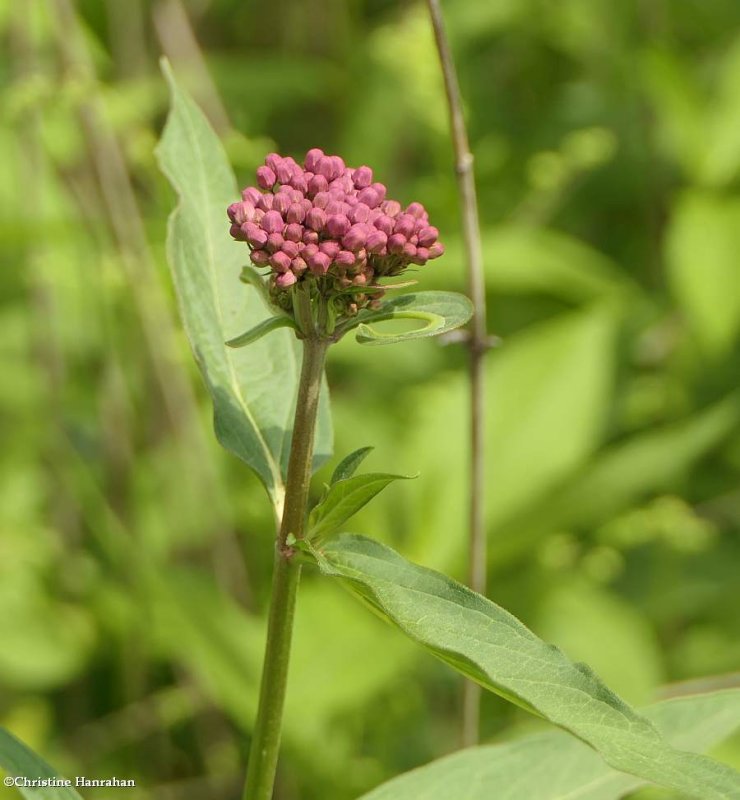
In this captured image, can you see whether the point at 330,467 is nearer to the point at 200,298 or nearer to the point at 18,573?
the point at 18,573

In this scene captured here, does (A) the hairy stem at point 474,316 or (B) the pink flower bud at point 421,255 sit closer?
(B) the pink flower bud at point 421,255

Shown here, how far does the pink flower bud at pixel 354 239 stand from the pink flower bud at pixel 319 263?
3cm

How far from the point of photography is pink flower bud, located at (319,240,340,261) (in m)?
0.99

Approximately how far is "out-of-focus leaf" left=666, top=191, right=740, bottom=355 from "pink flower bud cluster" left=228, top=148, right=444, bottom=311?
6.18ft

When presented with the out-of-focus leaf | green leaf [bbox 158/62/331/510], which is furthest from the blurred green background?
green leaf [bbox 158/62/331/510]

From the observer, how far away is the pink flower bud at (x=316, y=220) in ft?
3.38

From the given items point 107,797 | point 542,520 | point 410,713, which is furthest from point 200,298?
point 107,797

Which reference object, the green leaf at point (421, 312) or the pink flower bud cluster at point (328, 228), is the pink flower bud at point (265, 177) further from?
the green leaf at point (421, 312)

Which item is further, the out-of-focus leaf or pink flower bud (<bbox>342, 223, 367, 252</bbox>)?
the out-of-focus leaf

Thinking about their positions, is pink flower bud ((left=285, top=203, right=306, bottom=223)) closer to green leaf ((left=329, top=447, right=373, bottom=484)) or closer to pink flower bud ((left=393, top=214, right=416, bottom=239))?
pink flower bud ((left=393, top=214, right=416, bottom=239))

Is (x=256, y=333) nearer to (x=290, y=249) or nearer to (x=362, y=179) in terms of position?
(x=290, y=249)

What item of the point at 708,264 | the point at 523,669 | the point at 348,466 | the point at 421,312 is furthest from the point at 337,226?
the point at 708,264

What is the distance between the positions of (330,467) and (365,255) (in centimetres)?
174

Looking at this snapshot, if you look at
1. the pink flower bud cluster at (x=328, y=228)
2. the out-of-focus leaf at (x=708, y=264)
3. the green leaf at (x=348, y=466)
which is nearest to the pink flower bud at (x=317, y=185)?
the pink flower bud cluster at (x=328, y=228)
